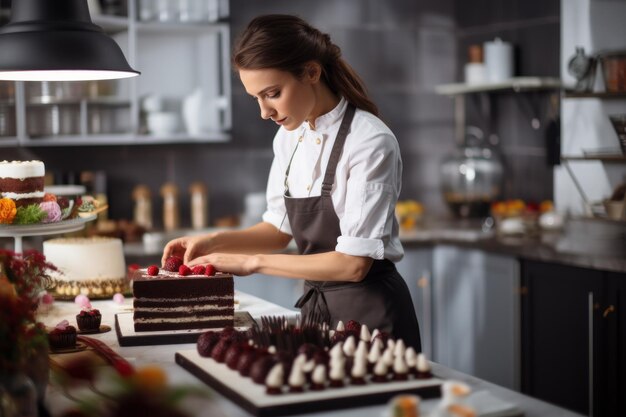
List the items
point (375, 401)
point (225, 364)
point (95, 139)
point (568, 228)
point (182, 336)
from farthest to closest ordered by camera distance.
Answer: point (95, 139)
point (568, 228)
point (182, 336)
point (225, 364)
point (375, 401)

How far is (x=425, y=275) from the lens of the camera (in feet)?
16.6

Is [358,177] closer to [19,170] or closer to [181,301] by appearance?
[181,301]

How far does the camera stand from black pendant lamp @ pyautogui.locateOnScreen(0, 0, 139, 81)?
255cm

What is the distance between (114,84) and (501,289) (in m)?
2.29

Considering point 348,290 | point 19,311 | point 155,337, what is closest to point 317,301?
→ point 348,290

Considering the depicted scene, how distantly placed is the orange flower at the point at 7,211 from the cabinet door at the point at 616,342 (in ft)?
8.20

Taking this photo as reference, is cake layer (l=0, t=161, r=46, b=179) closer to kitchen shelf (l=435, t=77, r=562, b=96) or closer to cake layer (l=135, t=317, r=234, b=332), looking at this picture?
cake layer (l=135, t=317, r=234, b=332)

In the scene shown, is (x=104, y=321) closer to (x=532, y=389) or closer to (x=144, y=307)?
(x=144, y=307)

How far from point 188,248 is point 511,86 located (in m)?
2.96

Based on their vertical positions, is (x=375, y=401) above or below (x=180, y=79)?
below

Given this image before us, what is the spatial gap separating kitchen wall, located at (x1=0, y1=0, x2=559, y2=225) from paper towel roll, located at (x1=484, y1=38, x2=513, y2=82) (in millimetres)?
107

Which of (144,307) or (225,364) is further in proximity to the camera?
(144,307)

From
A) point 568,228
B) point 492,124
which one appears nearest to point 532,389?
point 568,228

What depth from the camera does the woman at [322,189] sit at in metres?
2.44
